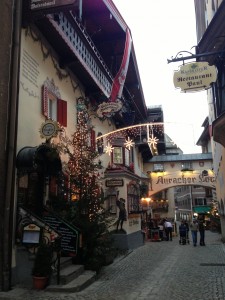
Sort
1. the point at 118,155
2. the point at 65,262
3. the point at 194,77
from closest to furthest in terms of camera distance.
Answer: the point at 194,77 < the point at 65,262 < the point at 118,155

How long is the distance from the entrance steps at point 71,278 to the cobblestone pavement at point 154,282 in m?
0.17

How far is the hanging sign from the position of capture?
9.41 m

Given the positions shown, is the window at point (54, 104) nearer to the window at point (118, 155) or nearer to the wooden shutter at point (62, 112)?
the wooden shutter at point (62, 112)

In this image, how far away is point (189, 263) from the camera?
13672 mm

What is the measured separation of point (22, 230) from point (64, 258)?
1998mm

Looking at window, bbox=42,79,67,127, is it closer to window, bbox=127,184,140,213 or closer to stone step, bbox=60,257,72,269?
stone step, bbox=60,257,72,269

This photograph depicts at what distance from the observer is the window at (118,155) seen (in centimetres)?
2042

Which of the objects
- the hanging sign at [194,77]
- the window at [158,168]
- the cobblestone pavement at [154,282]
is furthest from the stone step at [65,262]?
the window at [158,168]

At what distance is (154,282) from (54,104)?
666 cm

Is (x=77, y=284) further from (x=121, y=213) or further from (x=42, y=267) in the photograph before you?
(x=121, y=213)

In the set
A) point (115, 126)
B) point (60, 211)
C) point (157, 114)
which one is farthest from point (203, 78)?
point (157, 114)

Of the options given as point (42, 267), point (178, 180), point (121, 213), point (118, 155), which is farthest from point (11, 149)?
point (178, 180)

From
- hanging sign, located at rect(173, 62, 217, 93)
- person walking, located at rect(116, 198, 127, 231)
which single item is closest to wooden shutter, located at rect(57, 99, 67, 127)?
hanging sign, located at rect(173, 62, 217, 93)

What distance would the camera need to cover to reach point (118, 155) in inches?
816
